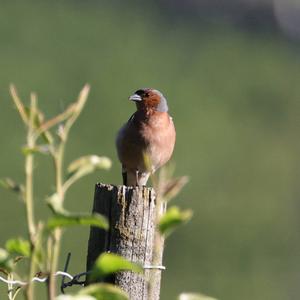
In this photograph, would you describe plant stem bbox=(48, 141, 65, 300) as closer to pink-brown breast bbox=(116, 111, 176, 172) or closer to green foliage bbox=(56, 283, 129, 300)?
green foliage bbox=(56, 283, 129, 300)

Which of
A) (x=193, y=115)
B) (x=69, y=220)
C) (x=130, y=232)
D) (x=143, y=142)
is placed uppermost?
(x=193, y=115)

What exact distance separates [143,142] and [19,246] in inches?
153

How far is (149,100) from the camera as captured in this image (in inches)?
259

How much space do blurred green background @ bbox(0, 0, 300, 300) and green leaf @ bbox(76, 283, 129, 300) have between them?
466 inches

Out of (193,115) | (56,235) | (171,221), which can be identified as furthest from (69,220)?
(193,115)

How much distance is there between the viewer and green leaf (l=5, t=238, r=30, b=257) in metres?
2.27

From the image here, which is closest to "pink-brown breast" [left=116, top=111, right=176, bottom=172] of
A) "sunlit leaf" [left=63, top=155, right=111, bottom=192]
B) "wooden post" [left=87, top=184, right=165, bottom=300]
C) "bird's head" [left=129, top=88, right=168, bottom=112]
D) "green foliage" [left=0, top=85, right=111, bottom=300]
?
"bird's head" [left=129, top=88, right=168, bottom=112]

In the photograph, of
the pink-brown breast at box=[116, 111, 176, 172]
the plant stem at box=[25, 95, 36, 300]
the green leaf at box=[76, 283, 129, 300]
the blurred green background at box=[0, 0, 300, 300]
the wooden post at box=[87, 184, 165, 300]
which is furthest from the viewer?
the blurred green background at box=[0, 0, 300, 300]

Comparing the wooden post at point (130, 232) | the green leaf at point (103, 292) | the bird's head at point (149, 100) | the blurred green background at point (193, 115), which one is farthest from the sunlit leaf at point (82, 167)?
the blurred green background at point (193, 115)

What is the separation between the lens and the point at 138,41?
2597 cm

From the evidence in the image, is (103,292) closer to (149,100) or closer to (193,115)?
(149,100)

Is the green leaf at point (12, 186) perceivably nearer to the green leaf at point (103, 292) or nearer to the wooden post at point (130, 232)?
the green leaf at point (103, 292)

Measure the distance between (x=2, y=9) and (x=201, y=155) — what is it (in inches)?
189

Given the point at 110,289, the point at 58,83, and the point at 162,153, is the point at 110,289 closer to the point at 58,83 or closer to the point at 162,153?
the point at 162,153
